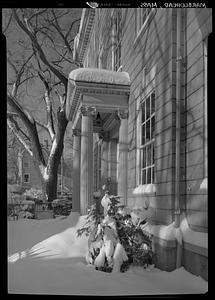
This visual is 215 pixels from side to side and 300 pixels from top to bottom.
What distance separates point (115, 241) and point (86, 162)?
140 cm

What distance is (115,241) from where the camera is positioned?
2.97 m

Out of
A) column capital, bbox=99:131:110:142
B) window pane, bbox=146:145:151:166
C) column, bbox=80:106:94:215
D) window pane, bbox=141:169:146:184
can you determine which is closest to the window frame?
column, bbox=80:106:94:215

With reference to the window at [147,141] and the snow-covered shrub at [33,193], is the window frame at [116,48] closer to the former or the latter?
the window at [147,141]

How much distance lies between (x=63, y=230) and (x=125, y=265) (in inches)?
31.1

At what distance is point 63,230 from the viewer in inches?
126

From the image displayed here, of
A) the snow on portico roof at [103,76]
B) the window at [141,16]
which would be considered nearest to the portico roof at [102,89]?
the snow on portico roof at [103,76]

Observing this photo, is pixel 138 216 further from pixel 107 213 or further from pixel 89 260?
pixel 89 260

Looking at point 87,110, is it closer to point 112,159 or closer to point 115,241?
point 112,159

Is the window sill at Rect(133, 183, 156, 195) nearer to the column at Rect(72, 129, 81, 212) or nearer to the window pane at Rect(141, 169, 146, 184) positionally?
the window pane at Rect(141, 169, 146, 184)

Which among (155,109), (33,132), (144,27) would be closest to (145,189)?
(155,109)

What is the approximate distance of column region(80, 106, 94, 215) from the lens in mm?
3777

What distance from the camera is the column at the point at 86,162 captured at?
149 inches

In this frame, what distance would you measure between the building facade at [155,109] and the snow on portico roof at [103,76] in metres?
0.01
